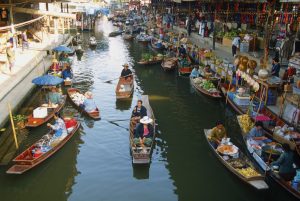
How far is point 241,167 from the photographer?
11.8 meters

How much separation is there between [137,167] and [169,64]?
52.3ft

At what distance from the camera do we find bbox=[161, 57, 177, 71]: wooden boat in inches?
1086

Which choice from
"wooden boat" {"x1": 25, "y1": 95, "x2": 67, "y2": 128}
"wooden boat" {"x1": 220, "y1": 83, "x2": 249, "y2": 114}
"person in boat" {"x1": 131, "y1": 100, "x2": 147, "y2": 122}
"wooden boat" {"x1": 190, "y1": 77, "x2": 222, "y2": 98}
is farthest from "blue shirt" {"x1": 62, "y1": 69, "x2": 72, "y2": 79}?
"wooden boat" {"x1": 220, "y1": 83, "x2": 249, "y2": 114}

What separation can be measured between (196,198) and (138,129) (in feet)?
12.6

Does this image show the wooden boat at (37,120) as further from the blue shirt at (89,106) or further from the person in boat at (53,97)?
the blue shirt at (89,106)

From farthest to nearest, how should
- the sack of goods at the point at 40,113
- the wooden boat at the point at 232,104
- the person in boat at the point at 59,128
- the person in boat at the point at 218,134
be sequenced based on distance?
1. the wooden boat at the point at 232,104
2. the sack of goods at the point at 40,113
3. the person in boat at the point at 59,128
4. the person in boat at the point at 218,134

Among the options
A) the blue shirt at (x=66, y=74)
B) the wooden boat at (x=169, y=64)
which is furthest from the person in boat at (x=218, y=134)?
the wooden boat at (x=169, y=64)

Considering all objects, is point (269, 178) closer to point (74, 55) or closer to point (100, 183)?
point (100, 183)

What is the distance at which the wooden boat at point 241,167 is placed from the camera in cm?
1095

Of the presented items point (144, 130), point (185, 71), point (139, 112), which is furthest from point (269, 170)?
point (185, 71)

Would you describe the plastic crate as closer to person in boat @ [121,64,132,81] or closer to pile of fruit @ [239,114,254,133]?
pile of fruit @ [239,114,254,133]

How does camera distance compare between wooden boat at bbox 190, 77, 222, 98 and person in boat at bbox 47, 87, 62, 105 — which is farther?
wooden boat at bbox 190, 77, 222, 98

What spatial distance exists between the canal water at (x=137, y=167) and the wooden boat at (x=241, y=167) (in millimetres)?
432

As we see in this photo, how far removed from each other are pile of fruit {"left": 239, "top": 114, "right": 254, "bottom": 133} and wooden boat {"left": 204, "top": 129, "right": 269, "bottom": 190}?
2.21 meters
